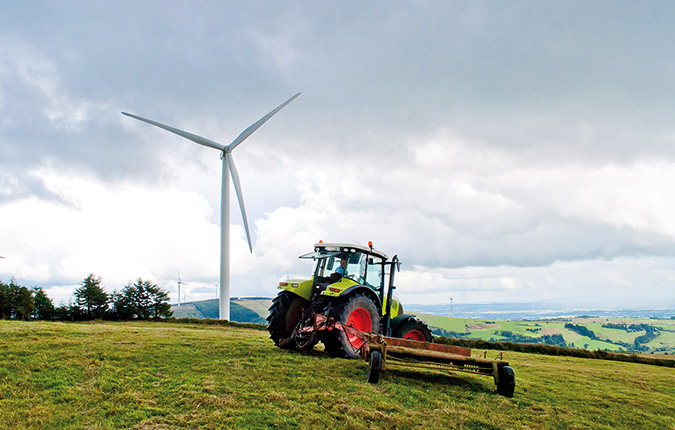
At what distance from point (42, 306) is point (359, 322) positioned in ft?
101

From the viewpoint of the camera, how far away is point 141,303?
30.1 m

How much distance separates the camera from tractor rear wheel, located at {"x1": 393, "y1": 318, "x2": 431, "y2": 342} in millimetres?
10696

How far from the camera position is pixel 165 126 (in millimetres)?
28844

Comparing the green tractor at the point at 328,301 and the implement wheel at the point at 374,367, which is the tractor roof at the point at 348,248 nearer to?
the green tractor at the point at 328,301

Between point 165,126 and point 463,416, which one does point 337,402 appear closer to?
point 463,416

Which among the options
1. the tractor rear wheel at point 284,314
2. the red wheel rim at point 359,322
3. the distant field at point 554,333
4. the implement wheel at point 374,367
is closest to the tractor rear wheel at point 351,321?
the red wheel rim at point 359,322

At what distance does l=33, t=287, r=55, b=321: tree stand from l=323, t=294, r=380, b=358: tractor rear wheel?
28877 millimetres

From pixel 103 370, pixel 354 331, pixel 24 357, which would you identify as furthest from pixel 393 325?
pixel 24 357

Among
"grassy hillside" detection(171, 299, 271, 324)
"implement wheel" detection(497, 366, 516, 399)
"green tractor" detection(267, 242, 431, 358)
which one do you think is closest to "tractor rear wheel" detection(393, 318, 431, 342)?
"green tractor" detection(267, 242, 431, 358)

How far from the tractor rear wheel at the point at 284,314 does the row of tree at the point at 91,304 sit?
22606 millimetres

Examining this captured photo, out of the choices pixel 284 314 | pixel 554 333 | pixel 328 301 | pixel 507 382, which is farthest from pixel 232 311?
pixel 507 382

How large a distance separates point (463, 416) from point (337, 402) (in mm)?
1907

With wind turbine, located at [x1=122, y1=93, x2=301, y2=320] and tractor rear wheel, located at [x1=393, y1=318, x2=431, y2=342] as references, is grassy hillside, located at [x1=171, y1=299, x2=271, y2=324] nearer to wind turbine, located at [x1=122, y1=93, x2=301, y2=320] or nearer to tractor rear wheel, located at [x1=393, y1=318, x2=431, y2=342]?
wind turbine, located at [x1=122, y1=93, x2=301, y2=320]

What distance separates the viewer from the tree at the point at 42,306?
29.0m
